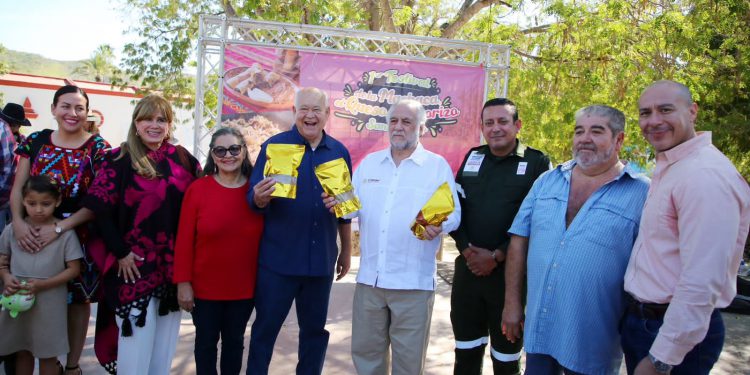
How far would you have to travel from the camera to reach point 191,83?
13.3 meters

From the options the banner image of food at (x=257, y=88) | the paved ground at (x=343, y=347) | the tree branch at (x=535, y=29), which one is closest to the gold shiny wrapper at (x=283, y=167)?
the paved ground at (x=343, y=347)

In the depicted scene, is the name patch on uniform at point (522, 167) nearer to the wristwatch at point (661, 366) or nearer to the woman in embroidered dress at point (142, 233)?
the wristwatch at point (661, 366)

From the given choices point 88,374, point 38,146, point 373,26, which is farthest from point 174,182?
point 373,26

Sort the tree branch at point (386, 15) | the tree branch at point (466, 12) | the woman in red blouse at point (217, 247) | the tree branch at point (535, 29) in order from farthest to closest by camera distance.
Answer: the tree branch at point (535, 29) → the tree branch at point (466, 12) → the tree branch at point (386, 15) → the woman in red blouse at point (217, 247)

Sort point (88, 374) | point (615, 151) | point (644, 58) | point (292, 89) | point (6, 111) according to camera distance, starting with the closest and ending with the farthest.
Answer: point (615, 151) < point (88, 374) < point (6, 111) < point (292, 89) < point (644, 58)

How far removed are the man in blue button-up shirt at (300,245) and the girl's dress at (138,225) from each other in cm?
50

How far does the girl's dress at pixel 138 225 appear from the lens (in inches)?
112

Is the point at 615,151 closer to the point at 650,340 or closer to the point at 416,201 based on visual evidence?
the point at 650,340

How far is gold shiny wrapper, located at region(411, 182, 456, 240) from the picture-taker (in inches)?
110

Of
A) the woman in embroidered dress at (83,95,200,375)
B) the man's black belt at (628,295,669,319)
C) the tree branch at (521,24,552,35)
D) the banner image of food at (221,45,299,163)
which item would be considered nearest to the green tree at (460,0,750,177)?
the tree branch at (521,24,552,35)

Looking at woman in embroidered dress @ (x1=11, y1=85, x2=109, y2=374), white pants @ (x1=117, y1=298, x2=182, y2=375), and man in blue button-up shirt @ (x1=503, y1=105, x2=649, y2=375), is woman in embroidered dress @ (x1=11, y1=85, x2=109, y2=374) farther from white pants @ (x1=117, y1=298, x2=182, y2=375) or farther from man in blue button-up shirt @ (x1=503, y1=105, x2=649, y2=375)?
man in blue button-up shirt @ (x1=503, y1=105, x2=649, y2=375)

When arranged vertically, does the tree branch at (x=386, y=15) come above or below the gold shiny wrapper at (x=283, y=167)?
above

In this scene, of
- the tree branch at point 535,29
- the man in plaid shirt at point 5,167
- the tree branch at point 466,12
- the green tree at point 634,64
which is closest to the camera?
the man in plaid shirt at point 5,167

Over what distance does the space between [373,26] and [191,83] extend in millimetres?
5409
